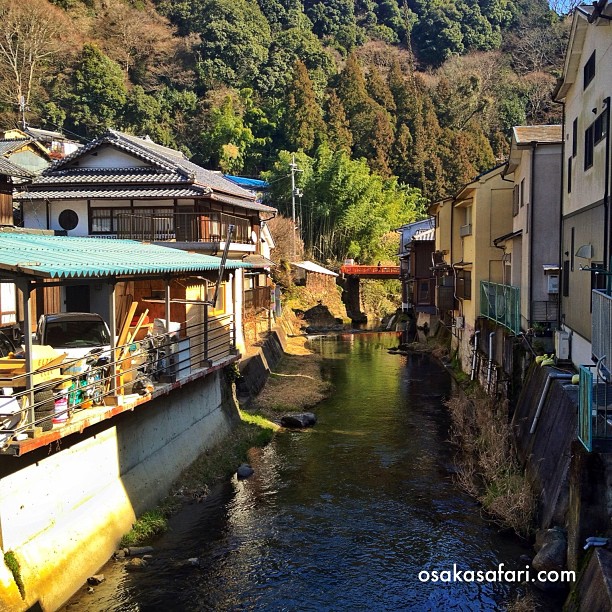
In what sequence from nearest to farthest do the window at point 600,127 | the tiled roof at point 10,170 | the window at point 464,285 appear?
1. the window at point 600,127
2. the tiled roof at point 10,170
3. the window at point 464,285

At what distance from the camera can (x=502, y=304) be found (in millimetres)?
22391

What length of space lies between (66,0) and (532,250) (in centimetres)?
6019

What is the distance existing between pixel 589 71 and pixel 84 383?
12726 mm

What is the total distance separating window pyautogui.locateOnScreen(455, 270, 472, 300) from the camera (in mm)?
29406

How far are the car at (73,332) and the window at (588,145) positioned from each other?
11.3 m

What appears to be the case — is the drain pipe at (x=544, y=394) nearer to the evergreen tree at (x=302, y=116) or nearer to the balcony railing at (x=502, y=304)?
the balcony railing at (x=502, y=304)

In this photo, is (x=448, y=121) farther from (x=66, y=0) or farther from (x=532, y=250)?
(x=532, y=250)

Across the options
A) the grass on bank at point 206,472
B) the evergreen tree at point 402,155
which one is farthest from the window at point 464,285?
the evergreen tree at point 402,155

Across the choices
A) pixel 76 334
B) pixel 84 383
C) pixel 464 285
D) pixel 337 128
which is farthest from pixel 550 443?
pixel 337 128

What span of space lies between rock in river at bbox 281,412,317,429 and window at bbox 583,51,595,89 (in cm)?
1276

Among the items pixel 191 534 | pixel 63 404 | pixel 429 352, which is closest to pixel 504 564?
pixel 191 534

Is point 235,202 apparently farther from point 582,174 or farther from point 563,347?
point 563,347

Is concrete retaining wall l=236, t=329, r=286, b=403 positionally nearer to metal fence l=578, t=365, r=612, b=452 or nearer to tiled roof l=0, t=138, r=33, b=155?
tiled roof l=0, t=138, r=33, b=155

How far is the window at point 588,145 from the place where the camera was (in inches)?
559
